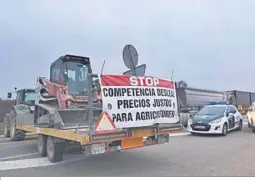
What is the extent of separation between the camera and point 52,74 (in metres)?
11.1

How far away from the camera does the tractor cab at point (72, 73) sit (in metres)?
10.1

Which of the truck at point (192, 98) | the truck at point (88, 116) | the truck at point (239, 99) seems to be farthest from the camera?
the truck at point (239, 99)

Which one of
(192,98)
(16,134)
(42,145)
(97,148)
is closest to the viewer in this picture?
(97,148)

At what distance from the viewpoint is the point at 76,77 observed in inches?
411

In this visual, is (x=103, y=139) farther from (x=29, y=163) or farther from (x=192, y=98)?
(x=192, y=98)

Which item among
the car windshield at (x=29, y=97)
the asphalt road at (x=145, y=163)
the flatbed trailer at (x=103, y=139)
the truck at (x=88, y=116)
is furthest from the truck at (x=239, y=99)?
the flatbed trailer at (x=103, y=139)

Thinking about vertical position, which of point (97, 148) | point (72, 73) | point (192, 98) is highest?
point (72, 73)

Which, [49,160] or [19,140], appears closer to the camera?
[49,160]

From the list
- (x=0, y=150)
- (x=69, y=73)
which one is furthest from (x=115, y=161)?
(x=0, y=150)

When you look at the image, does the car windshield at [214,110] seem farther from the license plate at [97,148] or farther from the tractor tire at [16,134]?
the license plate at [97,148]

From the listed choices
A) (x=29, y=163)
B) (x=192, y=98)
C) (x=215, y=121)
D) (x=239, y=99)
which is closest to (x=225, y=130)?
(x=215, y=121)

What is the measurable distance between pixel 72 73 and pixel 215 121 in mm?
7141

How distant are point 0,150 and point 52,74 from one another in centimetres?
321

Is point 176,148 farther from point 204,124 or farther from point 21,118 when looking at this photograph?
point 21,118
